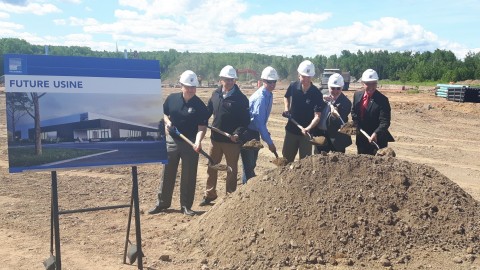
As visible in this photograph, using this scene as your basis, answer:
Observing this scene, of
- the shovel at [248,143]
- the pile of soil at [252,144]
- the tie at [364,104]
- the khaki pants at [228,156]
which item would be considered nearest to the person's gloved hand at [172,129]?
the shovel at [248,143]

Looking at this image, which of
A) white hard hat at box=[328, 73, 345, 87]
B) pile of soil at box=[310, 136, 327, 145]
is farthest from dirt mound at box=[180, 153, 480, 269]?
white hard hat at box=[328, 73, 345, 87]

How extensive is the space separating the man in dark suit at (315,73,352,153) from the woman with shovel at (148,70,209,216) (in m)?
1.57

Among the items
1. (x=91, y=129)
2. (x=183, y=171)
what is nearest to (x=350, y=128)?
(x=183, y=171)

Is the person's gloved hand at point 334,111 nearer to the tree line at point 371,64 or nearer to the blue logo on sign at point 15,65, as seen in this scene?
the blue logo on sign at point 15,65

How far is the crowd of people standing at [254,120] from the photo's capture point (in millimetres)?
6398

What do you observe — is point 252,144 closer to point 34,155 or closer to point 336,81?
point 336,81

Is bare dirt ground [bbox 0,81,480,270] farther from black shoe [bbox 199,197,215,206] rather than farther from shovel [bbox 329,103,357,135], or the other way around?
shovel [bbox 329,103,357,135]

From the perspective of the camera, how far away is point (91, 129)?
432 cm

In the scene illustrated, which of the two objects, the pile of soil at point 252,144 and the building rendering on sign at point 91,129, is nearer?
the building rendering on sign at point 91,129

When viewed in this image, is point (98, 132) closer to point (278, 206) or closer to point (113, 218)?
point (278, 206)

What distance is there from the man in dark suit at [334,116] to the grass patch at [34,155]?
3499 mm

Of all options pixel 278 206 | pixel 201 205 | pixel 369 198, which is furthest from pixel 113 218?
pixel 369 198

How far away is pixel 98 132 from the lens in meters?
4.35

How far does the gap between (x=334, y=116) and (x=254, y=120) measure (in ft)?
3.42
